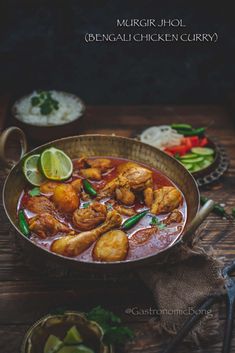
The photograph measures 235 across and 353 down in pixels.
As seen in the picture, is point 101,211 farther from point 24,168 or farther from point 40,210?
point 24,168

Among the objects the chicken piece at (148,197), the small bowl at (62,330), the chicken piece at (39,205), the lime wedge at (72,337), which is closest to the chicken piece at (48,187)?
the chicken piece at (39,205)

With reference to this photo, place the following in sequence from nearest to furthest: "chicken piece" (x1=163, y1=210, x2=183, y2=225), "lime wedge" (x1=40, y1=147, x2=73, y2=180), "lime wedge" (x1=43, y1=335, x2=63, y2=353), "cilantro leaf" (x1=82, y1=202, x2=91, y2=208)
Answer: "lime wedge" (x1=43, y1=335, x2=63, y2=353) → "chicken piece" (x1=163, y1=210, x2=183, y2=225) → "cilantro leaf" (x1=82, y1=202, x2=91, y2=208) → "lime wedge" (x1=40, y1=147, x2=73, y2=180)

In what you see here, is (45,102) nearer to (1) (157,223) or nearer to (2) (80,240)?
(1) (157,223)

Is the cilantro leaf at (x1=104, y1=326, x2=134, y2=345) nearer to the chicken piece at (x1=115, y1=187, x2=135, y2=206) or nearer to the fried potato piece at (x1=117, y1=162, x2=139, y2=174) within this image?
the chicken piece at (x1=115, y1=187, x2=135, y2=206)

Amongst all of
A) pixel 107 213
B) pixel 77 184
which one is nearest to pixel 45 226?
pixel 107 213

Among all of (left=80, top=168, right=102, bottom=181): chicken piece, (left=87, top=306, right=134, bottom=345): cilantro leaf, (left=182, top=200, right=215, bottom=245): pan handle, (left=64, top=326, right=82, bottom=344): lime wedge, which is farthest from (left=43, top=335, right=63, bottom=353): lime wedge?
(left=80, top=168, right=102, bottom=181): chicken piece

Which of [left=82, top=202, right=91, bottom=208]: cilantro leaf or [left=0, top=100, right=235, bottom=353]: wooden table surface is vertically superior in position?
[left=82, top=202, right=91, bottom=208]: cilantro leaf

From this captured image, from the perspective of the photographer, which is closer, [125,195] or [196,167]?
[125,195]
